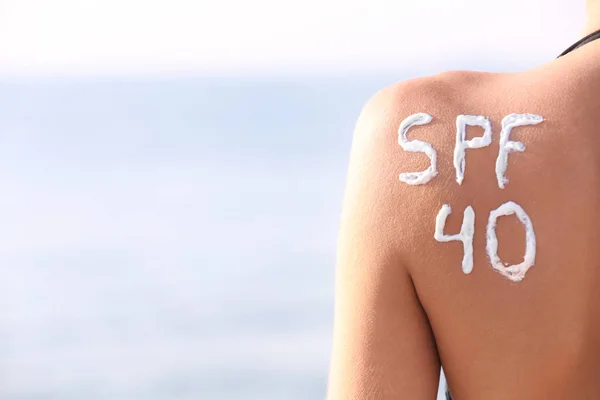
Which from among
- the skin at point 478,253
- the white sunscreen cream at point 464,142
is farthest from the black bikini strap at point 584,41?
the white sunscreen cream at point 464,142

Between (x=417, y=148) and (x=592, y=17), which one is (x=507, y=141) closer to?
(x=417, y=148)

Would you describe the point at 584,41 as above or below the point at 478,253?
above

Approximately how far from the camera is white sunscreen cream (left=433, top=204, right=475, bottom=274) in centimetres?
87

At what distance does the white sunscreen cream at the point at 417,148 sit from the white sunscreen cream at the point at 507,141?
0.07 meters

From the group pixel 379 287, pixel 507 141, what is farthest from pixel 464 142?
pixel 379 287

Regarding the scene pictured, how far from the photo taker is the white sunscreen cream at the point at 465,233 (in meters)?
0.87

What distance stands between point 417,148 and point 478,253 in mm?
130

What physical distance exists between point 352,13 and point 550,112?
30.0 feet

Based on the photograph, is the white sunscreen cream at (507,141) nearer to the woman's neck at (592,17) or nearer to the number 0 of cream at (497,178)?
the number 0 of cream at (497,178)

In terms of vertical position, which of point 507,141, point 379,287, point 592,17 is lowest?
point 379,287

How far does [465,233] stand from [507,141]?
0.36ft

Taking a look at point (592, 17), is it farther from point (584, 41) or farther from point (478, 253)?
point (478, 253)

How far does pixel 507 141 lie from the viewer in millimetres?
874

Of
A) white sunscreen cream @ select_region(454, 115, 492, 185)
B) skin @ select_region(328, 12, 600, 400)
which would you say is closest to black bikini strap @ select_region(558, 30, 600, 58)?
skin @ select_region(328, 12, 600, 400)
